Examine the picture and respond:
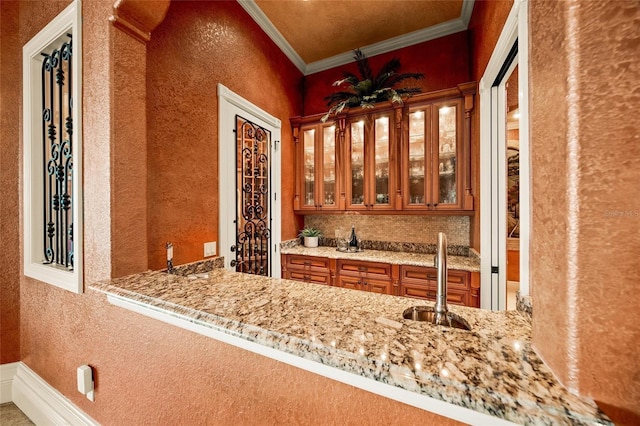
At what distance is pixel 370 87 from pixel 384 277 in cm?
227

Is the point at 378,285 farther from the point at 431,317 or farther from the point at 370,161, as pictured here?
the point at 431,317

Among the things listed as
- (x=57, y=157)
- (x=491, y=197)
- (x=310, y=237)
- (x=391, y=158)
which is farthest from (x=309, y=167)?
(x=57, y=157)

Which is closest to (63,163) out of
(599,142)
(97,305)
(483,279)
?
(97,305)

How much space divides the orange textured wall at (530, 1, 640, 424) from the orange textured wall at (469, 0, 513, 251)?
141 cm

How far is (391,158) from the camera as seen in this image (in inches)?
112

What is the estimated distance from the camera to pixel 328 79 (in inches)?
139

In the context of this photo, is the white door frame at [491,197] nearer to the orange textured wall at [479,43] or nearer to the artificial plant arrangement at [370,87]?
the orange textured wall at [479,43]

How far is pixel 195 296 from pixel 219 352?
0.75 ft

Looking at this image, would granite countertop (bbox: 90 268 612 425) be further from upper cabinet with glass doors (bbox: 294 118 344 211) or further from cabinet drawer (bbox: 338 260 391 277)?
upper cabinet with glass doors (bbox: 294 118 344 211)

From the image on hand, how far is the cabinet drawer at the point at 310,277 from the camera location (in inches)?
115

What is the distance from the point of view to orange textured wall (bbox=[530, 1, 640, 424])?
0.42m

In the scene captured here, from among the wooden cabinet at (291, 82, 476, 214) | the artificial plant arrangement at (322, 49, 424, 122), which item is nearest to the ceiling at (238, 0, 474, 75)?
the artificial plant arrangement at (322, 49, 424, 122)

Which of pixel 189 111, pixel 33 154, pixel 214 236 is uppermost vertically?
pixel 189 111

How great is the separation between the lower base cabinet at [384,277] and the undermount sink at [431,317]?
1.49 m
